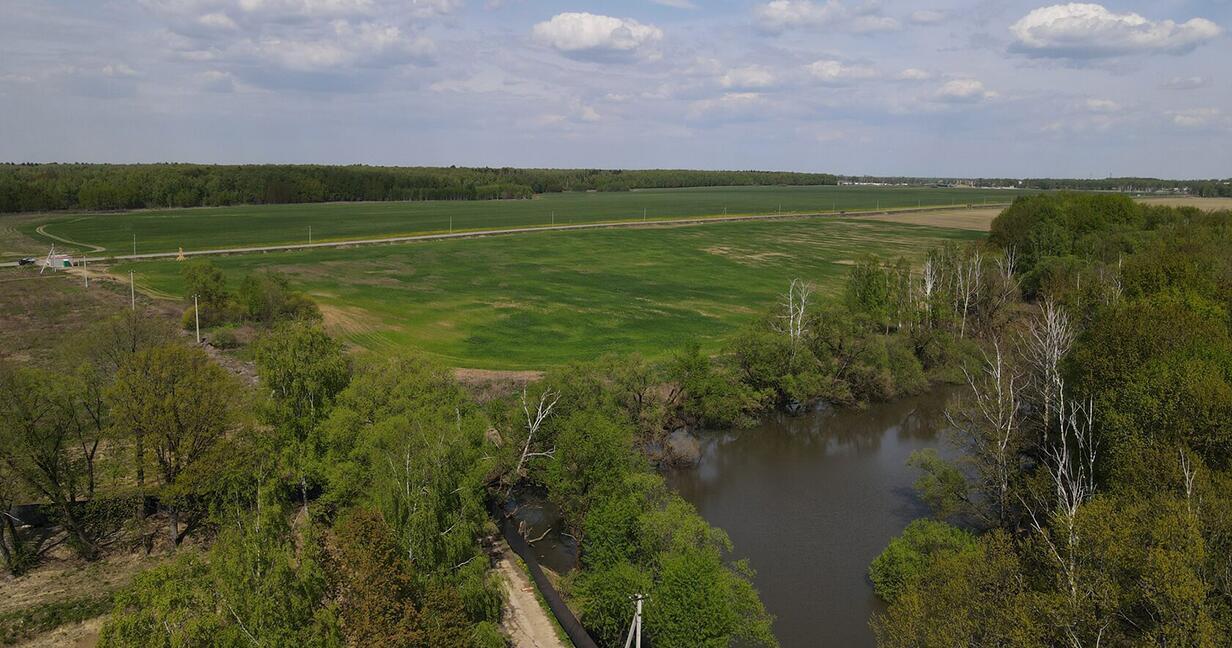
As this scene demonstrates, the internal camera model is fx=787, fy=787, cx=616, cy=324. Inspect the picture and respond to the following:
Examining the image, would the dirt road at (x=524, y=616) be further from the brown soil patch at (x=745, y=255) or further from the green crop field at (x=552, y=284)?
the brown soil patch at (x=745, y=255)

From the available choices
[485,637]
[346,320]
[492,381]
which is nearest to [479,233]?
[346,320]

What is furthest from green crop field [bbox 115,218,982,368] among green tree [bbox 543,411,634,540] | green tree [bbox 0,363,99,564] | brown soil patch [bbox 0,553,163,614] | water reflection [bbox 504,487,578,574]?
brown soil patch [bbox 0,553,163,614]

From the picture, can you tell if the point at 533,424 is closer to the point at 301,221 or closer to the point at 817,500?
the point at 817,500

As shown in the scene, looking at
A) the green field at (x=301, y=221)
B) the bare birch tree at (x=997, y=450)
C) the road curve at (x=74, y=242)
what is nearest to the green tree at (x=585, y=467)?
the bare birch tree at (x=997, y=450)

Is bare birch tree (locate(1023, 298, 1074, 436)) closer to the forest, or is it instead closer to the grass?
the forest

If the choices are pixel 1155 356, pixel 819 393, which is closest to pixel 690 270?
pixel 819 393

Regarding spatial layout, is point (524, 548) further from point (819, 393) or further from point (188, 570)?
point (819, 393)
